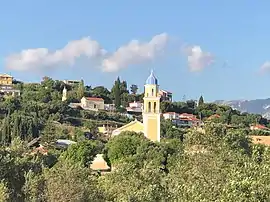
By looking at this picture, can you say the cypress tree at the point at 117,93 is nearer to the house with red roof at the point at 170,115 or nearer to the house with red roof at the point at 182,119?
the house with red roof at the point at 170,115

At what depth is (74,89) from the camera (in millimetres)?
137500

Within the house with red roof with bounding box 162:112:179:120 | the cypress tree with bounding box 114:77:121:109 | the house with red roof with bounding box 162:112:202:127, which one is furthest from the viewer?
the cypress tree with bounding box 114:77:121:109

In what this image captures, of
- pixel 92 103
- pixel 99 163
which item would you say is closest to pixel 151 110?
pixel 99 163

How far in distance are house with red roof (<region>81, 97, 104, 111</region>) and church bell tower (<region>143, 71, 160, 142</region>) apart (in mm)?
41726

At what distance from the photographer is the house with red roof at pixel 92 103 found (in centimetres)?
12156

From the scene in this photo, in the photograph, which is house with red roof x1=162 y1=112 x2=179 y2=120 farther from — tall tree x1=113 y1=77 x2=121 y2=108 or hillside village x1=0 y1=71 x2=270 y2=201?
tall tree x1=113 y1=77 x2=121 y2=108

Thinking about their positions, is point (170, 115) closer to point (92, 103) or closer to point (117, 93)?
point (117, 93)

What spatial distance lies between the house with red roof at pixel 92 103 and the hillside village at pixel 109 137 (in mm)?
202

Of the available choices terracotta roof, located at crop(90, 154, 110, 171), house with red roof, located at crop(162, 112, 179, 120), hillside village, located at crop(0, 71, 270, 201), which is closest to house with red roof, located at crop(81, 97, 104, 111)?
hillside village, located at crop(0, 71, 270, 201)

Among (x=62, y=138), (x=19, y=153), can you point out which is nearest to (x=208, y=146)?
(x=19, y=153)

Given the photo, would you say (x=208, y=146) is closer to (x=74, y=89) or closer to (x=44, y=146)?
(x=44, y=146)

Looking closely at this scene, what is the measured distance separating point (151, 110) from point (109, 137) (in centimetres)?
1104

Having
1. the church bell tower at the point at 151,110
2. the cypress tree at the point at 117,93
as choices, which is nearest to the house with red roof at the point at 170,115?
the cypress tree at the point at 117,93

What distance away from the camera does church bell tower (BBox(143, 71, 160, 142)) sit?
258ft
